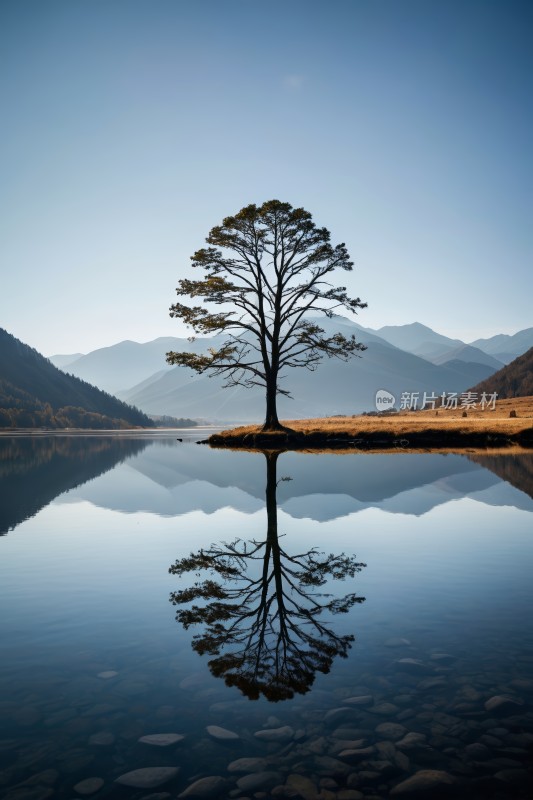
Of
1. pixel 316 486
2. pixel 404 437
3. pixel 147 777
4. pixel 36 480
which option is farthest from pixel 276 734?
pixel 404 437

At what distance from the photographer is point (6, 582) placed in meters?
8.96

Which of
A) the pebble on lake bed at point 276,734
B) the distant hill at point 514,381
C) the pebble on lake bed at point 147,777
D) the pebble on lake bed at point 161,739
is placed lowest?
the pebble on lake bed at point 147,777

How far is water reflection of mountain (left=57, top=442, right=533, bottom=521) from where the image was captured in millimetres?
16828

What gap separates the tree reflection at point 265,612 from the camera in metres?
5.54

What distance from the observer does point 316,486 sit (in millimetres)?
20391

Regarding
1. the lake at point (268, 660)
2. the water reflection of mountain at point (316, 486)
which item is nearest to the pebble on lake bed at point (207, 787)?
the lake at point (268, 660)

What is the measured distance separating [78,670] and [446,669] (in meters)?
3.66

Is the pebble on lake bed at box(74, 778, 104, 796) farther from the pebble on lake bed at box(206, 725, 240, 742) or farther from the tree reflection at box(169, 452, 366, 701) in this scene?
the tree reflection at box(169, 452, 366, 701)

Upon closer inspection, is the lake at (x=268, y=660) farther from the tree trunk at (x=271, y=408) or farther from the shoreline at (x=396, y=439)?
the tree trunk at (x=271, y=408)

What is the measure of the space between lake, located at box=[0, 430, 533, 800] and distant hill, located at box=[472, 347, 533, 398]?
16454 cm

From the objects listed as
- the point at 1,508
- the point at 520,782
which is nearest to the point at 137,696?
the point at 520,782

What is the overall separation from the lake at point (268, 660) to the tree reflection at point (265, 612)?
0.03 meters

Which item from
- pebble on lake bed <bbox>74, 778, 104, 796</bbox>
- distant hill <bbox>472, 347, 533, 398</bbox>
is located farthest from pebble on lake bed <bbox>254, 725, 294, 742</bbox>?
distant hill <bbox>472, 347, 533, 398</bbox>

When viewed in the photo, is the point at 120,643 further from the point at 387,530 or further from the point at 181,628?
the point at 387,530
